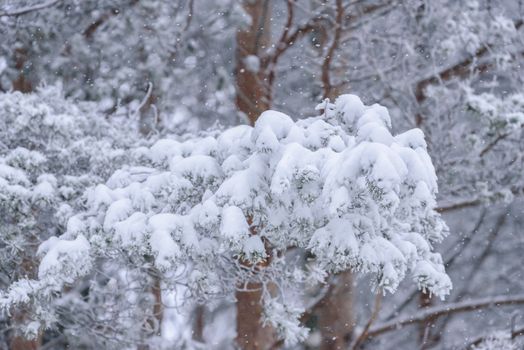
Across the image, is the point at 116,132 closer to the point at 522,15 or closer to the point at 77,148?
the point at 77,148

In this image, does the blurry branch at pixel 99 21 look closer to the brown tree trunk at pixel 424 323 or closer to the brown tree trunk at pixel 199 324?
the brown tree trunk at pixel 199 324

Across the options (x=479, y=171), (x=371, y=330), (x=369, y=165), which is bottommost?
(x=371, y=330)

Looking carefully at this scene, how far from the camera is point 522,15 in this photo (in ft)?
36.1

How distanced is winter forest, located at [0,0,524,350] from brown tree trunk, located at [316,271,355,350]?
0.03 meters

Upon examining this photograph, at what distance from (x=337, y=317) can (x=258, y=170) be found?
22.2 feet

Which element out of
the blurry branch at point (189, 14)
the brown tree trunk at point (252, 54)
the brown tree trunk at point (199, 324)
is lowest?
the brown tree trunk at point (199, 324)

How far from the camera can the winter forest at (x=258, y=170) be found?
16.3ft

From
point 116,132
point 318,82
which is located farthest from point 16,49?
point 318,82

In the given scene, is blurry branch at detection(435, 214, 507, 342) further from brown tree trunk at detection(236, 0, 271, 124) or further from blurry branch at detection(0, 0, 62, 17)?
blurry branch at detection(0, 0, 62, 17)

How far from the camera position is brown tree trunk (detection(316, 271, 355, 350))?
11078mm

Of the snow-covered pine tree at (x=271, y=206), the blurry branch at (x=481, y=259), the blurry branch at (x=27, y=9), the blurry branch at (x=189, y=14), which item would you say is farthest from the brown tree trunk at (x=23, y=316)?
the blurry branch at (x=481, y=259)

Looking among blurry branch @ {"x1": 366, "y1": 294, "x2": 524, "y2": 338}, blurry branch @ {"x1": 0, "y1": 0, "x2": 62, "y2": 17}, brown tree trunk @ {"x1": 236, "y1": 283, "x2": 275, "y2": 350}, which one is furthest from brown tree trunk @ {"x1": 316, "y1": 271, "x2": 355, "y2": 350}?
blurry branch @ {"x1": 0, "y1": 0, "x2": 62, "y2": 17}

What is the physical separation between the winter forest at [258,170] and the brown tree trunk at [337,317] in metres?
0.03

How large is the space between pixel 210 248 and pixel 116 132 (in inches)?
109
